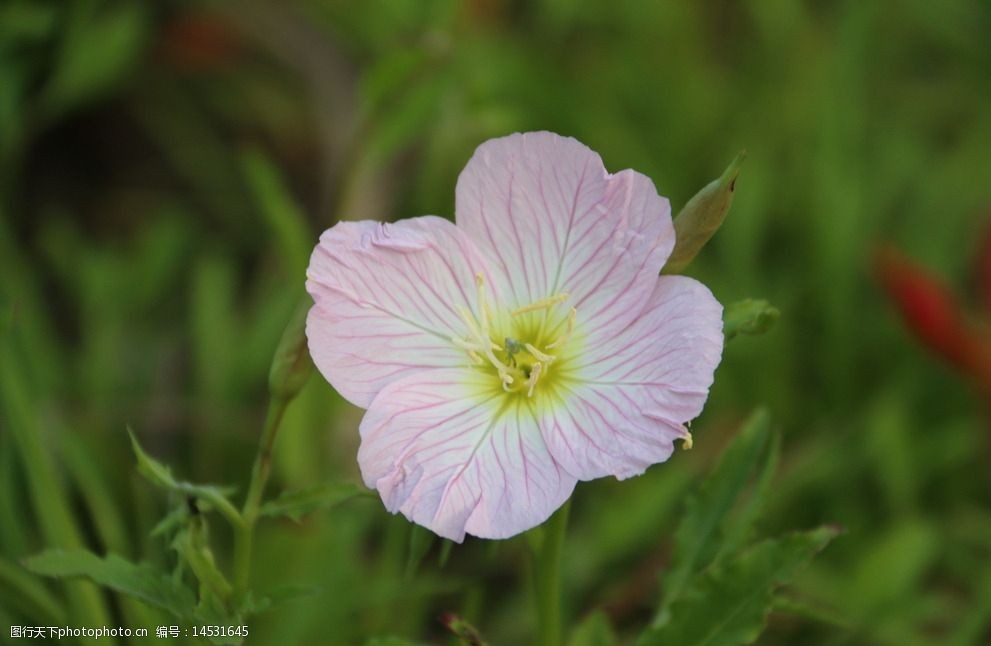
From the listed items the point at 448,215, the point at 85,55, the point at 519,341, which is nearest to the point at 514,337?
the point at 519,341

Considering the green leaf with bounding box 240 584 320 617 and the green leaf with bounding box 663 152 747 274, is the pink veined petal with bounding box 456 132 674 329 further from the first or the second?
the green leaf with bounding box 240 584 320 617

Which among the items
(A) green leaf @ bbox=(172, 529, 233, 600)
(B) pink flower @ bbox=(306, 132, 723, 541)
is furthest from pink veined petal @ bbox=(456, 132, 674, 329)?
(A) green leaf @ bbox=(172, 529, 233, 600)

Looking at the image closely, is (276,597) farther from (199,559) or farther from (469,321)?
(469,321)

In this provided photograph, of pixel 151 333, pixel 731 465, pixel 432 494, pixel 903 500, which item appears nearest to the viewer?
pixel 432 494

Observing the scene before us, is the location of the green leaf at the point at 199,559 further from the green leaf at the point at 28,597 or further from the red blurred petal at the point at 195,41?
the red blurred petal at the point at 195,41

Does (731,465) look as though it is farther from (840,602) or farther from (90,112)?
(90,112)

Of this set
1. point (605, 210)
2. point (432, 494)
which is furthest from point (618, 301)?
point (432, 494)
